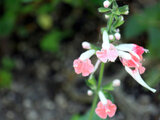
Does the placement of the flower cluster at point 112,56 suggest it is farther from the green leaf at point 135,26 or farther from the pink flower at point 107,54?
the green leaf at point 135,26

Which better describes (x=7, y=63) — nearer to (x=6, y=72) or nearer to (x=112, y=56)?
(x=6, y=72)

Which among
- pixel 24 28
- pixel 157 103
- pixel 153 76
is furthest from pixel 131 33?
pixel 24 28

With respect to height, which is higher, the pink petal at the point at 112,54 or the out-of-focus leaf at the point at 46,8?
the pink petal at the point at 112,54

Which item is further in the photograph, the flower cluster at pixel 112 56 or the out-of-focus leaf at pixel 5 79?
the out-of-focus leaf at pixel 5 79

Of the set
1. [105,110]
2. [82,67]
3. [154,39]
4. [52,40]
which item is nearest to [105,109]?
[105,110]

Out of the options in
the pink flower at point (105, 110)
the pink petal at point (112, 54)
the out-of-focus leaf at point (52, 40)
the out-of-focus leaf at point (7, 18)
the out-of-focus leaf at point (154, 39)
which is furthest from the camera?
the out-of-focus leaf at point (52, 40)

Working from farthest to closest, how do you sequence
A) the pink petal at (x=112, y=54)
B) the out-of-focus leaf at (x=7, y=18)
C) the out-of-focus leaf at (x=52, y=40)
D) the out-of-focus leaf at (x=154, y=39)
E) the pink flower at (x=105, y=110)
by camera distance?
the out-of-focus leaf at (x=52, y=40) → the out-of-focus leaf at (x=7, y=18) → the out-of-focus leaf at (x=154, y=39) → the pink flower at (x=105, y=110) → the pink petal at (x=112, y=54)

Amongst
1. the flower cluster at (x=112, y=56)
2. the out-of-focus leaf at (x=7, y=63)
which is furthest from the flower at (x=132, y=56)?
the out-of-focus leaf at (x=7, y=63)

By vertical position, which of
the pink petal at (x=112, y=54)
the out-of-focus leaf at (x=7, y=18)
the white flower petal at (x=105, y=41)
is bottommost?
the out-of-focus leaf at (x=7, y=18)

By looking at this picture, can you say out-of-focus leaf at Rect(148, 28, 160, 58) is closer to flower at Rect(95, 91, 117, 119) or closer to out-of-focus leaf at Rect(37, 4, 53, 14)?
out-of-focus leaf at Rect(37, 4, 53, 14)
